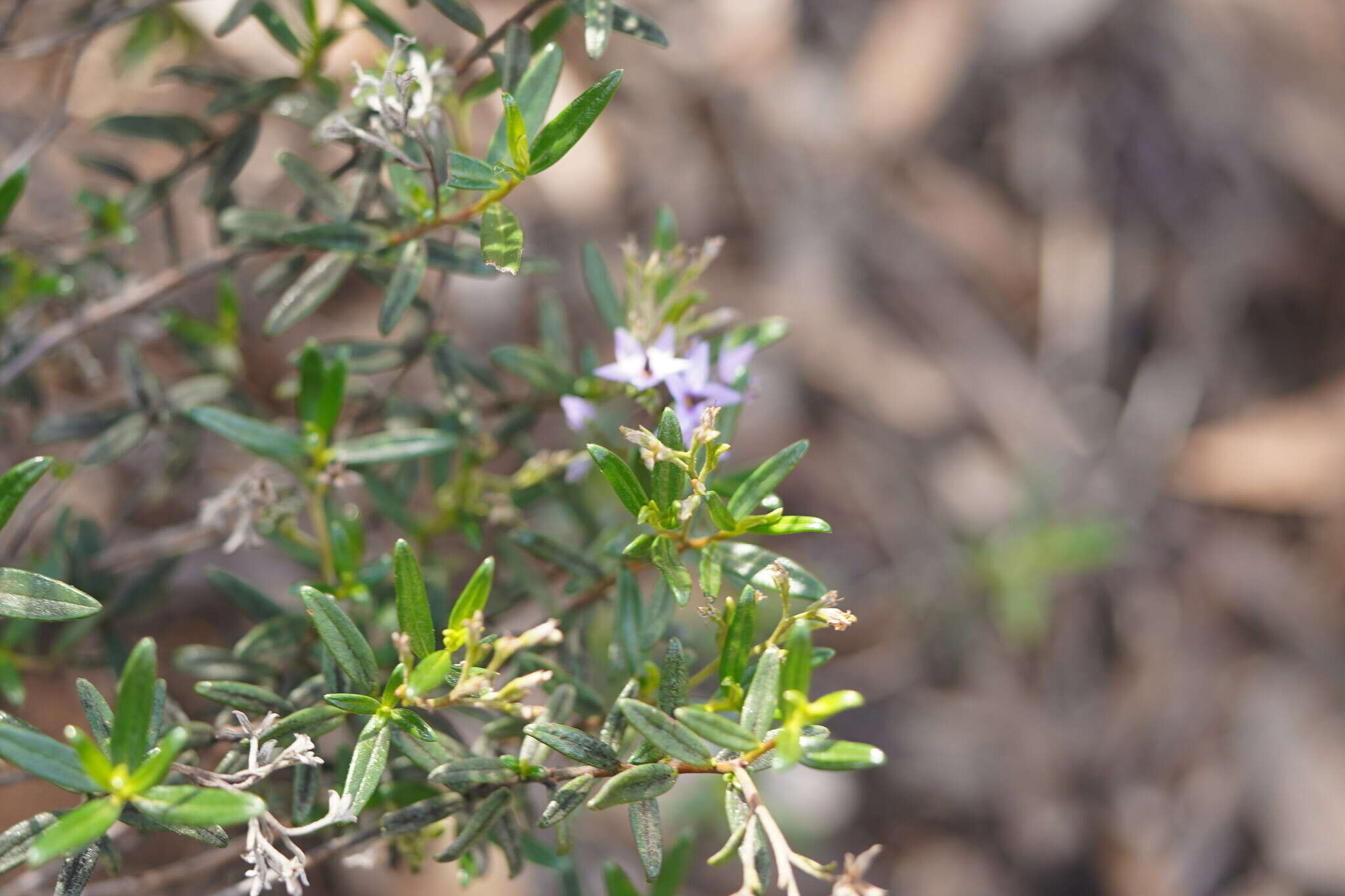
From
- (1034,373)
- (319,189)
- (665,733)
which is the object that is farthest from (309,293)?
(1034,373)

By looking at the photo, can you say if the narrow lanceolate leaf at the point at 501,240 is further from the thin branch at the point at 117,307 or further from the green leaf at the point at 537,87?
the thin branch at the point at 117,307

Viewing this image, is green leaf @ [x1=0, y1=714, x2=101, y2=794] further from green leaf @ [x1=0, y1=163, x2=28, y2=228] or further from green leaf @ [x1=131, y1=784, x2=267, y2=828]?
green leaf @ [x1=0, y1=163, x2=28, y2=228]

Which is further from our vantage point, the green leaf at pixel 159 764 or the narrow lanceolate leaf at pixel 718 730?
the narrow lanceolate leaf at pixel 718 730

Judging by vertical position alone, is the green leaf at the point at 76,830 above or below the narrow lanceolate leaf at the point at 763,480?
below

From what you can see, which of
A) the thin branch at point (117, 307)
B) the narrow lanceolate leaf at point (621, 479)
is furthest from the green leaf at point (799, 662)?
the thin branch at point (117, 307)

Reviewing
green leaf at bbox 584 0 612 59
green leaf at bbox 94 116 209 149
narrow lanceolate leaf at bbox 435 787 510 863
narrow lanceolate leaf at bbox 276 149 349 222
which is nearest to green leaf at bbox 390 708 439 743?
narrow lanceolate leaf at bbox 435 787 510 863

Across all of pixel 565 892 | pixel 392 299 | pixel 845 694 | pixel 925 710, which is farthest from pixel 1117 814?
pixel 392 299
